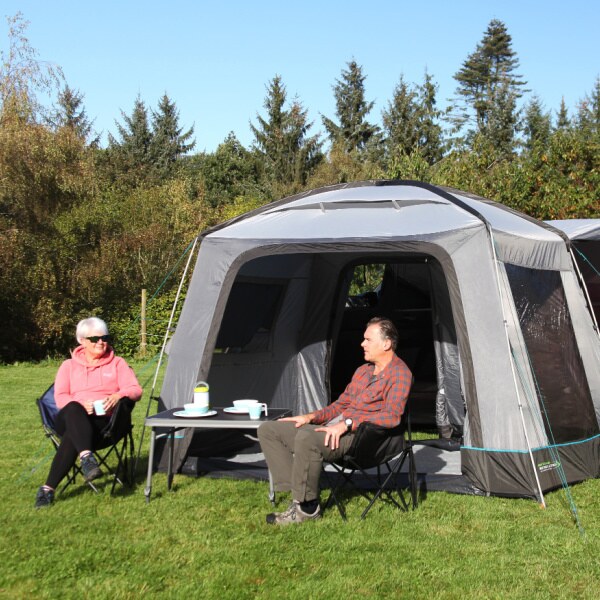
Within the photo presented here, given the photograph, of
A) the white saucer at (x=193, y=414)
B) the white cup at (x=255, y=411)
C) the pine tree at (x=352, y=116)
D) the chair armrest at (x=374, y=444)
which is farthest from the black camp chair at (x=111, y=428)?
the pine tree at (x=352, y=116)

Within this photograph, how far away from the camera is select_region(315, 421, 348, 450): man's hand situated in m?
4.07

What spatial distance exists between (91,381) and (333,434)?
155cm

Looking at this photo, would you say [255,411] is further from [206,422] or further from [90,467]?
[90,467]

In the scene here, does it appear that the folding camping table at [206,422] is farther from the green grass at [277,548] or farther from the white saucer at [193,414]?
the green grass at [277,548]

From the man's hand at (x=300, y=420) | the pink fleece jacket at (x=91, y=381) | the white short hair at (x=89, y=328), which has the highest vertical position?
the white short hair at (x=89, y=328)

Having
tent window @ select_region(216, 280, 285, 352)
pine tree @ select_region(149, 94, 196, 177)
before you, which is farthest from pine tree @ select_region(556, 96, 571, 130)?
tent window @ select_region(216, 280, 285, 352)

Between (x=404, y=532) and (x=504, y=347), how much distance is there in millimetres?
1258

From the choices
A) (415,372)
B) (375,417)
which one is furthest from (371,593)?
A: (415,372)

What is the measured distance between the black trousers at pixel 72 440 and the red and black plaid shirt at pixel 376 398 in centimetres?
119

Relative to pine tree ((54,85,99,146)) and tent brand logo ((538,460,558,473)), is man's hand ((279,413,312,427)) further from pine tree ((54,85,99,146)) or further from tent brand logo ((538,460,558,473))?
pine tree ((54,85,99,146))

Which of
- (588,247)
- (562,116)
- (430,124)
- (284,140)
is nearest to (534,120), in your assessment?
(562,116)

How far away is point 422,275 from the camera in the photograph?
22.7 feet

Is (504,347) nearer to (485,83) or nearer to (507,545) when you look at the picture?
(507,545)

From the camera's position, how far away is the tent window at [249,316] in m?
5.86
